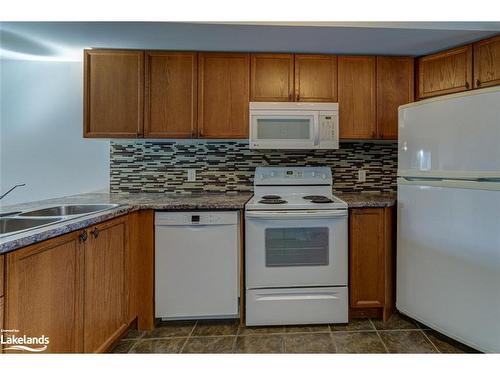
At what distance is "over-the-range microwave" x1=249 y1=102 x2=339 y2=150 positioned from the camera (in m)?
2.06

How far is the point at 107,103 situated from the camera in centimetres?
208

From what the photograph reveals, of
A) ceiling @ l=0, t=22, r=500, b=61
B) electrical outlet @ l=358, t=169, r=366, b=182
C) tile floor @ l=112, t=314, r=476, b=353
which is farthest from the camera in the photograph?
electrical outlet @ l=358, t=169, r=366, b=182

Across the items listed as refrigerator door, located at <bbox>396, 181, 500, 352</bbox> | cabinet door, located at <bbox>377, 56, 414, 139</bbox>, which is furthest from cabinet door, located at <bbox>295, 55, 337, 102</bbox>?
refrigerator door, located at <bbox>396, 181, 500, 352</bbox>

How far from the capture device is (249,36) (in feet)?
6.16

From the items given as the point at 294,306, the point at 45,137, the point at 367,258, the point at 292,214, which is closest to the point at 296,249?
the point at 292,214

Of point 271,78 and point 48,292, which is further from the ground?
point 271,78

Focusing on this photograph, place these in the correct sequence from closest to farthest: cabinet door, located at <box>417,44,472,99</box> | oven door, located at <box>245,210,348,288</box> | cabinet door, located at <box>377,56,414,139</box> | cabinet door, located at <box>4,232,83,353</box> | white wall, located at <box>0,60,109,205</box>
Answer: cabinet door, located at <box>4,232,83,353</box> → oven door, located at <box>245,210,348,288</box> → cabinet door, located at <box>417,44,472,99</box> → cabinet door, located at <box>377,56,414,139</box> → white wall, located at <box>0,60,109,205</box>

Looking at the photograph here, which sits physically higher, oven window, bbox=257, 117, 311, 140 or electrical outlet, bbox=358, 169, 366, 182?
oven window, bbox=257, 117, 311, 140

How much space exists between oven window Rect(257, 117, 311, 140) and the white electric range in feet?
1.93

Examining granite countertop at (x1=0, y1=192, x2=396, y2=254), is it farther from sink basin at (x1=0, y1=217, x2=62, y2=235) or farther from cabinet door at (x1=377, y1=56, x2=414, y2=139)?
cabinet door at (x1=377, y1=56, x2=414, y2=139)

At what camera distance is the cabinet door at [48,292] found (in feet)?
3.07

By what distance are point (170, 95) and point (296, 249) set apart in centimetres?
158

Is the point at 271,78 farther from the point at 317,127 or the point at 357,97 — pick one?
the point at 357,97
